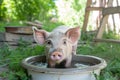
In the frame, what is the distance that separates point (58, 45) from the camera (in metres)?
2.81

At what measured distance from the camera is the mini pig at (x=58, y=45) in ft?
9.00

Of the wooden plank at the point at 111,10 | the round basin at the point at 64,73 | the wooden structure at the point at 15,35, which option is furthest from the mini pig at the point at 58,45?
the wooden structure at the point at 15,35

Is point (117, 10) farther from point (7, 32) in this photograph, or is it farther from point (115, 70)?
point (7, 32)

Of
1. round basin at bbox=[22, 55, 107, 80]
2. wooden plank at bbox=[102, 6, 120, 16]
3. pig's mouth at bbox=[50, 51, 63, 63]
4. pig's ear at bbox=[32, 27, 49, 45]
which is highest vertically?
wooden plank at bbox=[102, 6, 120, 16]

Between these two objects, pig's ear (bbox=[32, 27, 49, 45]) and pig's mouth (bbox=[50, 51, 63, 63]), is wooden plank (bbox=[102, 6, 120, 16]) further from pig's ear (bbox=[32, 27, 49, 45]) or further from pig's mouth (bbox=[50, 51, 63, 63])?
pig's mouth (bbox=[50, 51, 63, 63])

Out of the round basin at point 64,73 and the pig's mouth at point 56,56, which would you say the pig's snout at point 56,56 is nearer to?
the pig's mouth at point 56,56

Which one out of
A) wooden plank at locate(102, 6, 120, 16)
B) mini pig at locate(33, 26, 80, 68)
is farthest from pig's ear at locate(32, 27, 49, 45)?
wooden plank at locate(102, 6, 120, 16)

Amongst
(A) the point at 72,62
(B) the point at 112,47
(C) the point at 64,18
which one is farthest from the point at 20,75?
(C) the point at 64,18

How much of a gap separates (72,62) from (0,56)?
109 cm

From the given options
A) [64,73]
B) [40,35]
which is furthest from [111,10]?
[64,73]

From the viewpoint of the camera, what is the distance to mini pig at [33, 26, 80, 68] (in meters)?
2.74

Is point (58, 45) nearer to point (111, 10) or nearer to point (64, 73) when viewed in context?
point (64, 73)

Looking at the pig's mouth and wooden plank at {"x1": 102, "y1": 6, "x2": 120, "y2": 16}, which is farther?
wooden plank at {"x1": 102, "y1": 6, "x2": 120, "y2": 16}

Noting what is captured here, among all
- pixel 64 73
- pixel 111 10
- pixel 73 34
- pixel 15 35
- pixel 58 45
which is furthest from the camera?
pixel 15 35
